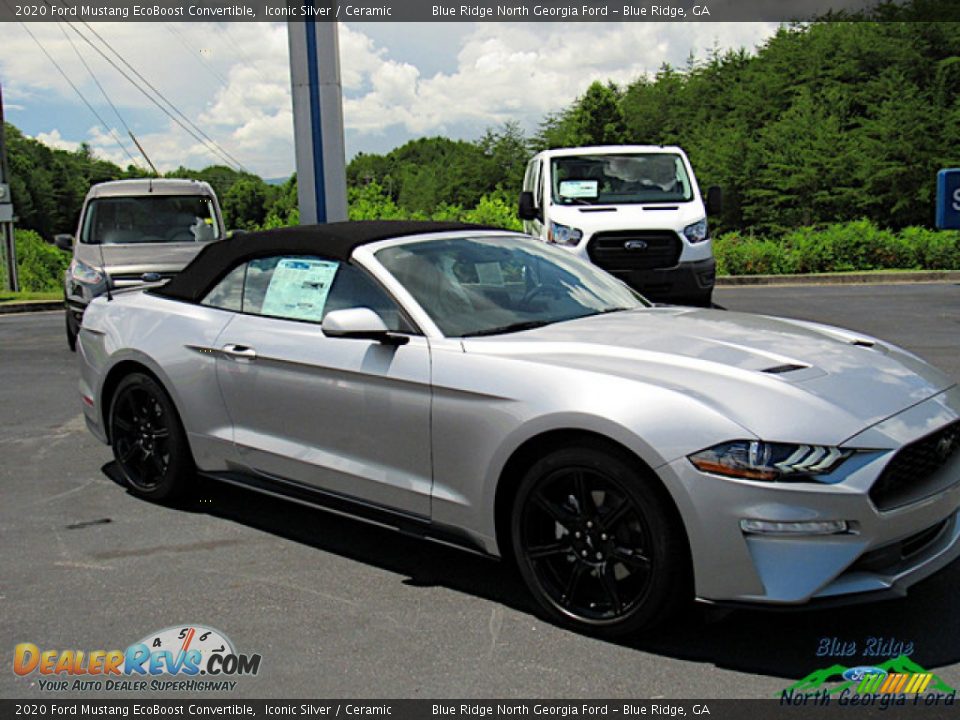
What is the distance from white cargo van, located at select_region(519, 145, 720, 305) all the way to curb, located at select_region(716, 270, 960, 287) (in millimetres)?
7903

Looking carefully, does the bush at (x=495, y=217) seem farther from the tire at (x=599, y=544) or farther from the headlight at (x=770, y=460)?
the headlight at (x=770, y=460)

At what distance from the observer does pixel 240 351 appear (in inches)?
193

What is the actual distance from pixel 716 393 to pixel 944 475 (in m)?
0.88

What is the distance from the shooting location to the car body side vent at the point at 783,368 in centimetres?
368

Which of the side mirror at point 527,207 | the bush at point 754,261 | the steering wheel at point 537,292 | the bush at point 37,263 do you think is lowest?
the bush at point 37,263

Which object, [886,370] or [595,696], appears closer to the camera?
[595,696]

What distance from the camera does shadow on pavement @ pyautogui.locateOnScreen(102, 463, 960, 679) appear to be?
11.5 feet

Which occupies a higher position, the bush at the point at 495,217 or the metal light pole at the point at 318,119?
the metal light pole at the point at 318,119

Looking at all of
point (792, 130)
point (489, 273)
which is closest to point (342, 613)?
point (489, 273)

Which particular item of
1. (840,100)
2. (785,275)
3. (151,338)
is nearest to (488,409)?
(151,338)

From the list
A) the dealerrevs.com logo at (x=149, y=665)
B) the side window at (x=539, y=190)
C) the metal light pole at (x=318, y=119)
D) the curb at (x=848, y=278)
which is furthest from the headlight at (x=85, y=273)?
the curb at (x=848, y=278)

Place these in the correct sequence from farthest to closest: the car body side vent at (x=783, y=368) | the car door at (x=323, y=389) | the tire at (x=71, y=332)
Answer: the tire at (x=71, y=332), the car door at (x=323, y=389), the car body side vent at (x=783, y=368)

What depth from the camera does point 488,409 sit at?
12.8 feet

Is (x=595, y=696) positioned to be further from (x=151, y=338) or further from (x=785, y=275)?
(x=785, y=275)
